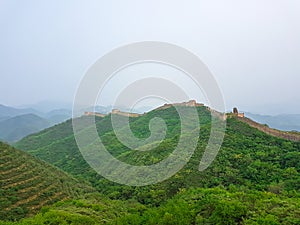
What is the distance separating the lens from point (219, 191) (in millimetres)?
19859

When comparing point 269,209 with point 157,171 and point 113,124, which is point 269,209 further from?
point 113,124

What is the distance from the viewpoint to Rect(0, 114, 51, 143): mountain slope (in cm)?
9902

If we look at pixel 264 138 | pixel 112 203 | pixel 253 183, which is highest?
pixel 264 138

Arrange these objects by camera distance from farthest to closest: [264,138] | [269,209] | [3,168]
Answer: [264,138] < [3,168] < [269,209]

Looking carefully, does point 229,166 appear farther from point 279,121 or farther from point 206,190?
point 279,121

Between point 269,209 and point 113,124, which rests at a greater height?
point 113,124

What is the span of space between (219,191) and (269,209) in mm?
3986

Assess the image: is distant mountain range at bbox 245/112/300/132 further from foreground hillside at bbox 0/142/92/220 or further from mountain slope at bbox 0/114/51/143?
foreground hillside at bbox 0/142/92/220

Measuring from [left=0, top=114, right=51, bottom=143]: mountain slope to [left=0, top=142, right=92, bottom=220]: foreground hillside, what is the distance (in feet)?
238

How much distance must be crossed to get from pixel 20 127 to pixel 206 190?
96890 mm

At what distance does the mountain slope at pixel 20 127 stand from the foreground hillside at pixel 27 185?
238 ft

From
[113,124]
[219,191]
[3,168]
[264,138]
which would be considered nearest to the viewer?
[219,191]

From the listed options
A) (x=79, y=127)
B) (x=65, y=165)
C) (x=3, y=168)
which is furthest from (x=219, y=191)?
(x=79, y=127)

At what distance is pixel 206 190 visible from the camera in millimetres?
20172
